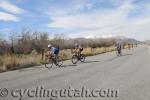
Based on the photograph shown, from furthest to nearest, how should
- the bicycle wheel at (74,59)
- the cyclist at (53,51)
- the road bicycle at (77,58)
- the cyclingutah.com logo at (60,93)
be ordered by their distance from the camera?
the road bicycle at (77,58) → the bicycle wheel at (74,59) → the cyclist at (53,51) → the cyclingutah.com logo at (60,93)

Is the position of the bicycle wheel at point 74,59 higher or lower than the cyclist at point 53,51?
lower

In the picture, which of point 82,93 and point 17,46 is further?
point 17,46

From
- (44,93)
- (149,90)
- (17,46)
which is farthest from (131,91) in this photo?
(17,46)

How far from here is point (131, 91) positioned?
10.0m

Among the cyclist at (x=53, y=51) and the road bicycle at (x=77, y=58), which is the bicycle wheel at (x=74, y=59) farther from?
the cyclist at (x=53, y=51)

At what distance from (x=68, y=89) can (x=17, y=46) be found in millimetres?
40117

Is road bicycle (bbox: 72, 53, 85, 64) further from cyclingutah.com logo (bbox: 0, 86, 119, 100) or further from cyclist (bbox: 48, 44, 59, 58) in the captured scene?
cyclingutah.com logo (bbox: 0, 86, 119, 100)

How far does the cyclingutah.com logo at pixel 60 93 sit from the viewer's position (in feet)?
30.9

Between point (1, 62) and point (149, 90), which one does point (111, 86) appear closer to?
point (149, 90)

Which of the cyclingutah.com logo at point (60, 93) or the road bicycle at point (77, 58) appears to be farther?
the road bicycle at point (77, 58)

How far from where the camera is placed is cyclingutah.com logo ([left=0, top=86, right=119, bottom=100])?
9.41 metres

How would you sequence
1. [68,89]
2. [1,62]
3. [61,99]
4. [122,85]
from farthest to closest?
[1,62], [122,85], [68,89], [61,99]

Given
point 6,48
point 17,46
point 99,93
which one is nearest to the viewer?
point 99,93

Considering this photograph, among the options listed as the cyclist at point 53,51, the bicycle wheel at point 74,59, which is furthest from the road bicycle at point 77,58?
the cyclist at point 53,51
